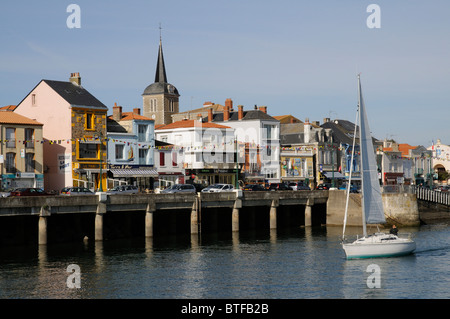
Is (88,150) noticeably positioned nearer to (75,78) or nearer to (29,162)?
(29,162)

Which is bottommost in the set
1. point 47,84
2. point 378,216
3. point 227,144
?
point 378,216

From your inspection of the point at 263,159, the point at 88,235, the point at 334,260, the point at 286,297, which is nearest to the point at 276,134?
the point at 263,159

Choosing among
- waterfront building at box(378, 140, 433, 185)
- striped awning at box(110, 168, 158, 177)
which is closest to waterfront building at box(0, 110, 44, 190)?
striped awning at box(110, 168, 158, 177)

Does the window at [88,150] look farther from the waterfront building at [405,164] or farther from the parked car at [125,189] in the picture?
the waterfront building at [405,164]

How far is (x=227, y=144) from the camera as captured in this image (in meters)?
113

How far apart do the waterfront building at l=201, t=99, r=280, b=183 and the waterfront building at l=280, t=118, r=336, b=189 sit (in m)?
2.28

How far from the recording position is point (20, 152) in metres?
84.1

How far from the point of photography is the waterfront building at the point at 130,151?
9431cm

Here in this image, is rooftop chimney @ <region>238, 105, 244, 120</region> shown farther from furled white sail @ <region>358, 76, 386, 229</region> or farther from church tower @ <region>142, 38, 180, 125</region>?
furled white sail @ <region>358, 76, 386, 229</region>

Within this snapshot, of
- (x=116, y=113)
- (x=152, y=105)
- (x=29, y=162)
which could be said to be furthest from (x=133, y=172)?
(x=152, y=105)

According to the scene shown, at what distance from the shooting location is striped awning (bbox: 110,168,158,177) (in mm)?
93863
